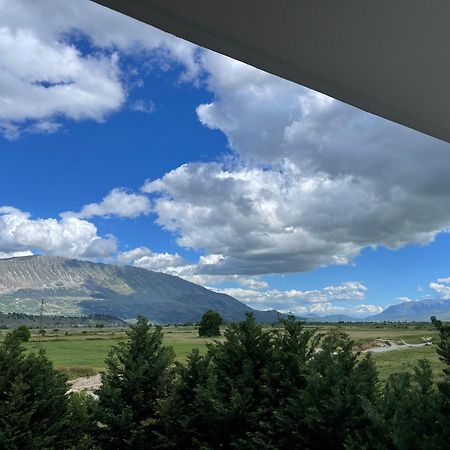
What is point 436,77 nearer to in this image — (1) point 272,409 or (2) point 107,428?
(1) point 272,409

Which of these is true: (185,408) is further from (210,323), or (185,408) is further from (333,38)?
(333,38)

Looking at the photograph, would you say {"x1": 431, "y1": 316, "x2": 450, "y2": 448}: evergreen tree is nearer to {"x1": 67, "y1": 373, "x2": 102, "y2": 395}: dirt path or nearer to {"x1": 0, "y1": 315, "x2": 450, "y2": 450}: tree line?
{"x1": 0, "y1": 315, "x2": 450, "y2": 450}: tree line

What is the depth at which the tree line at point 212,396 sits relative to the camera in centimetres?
243

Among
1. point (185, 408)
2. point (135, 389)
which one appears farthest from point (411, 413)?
point (135, 389)

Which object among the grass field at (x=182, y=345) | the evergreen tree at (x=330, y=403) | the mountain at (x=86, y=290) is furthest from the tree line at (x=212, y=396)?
the mountain at (x=86, y=290)

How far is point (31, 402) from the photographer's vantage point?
287 cm

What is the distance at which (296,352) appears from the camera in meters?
2.81

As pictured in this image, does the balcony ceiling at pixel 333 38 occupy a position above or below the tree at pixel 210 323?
above

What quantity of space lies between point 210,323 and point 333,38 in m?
3.30

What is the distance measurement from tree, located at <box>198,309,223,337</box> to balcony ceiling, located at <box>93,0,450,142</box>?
2.63 metres

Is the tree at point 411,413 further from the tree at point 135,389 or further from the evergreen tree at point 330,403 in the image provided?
the tree at point 135,389

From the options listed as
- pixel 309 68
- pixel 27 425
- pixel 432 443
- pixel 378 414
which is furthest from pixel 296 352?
pixel 309 68

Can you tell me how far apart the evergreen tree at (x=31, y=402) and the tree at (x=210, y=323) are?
1.11 metres

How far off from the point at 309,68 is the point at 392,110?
0.34m
